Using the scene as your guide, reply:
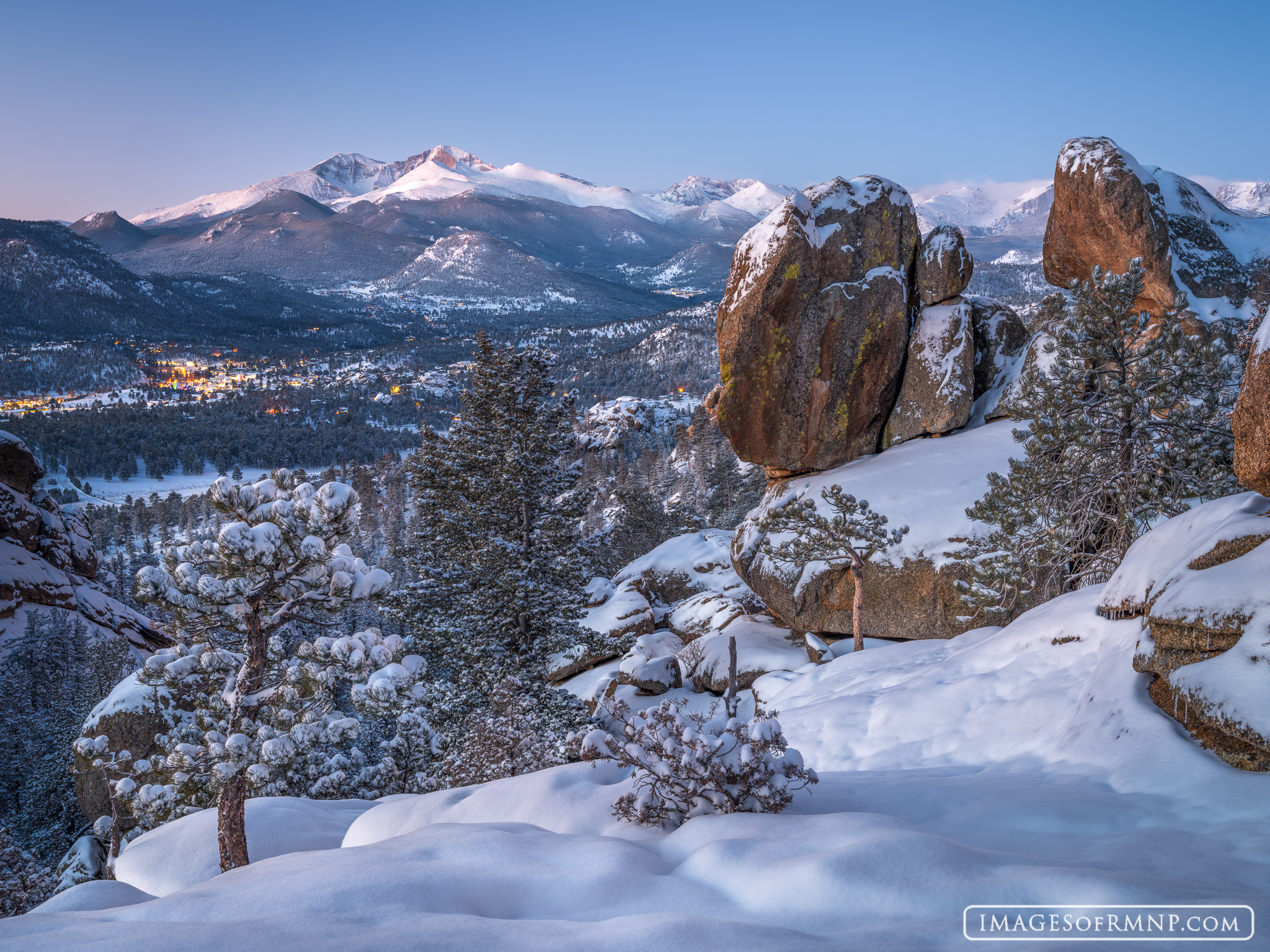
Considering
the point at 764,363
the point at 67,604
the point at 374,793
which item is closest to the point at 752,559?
the point at 764,363

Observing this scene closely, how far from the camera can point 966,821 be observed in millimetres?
5031

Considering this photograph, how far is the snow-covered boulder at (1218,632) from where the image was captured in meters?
4.91

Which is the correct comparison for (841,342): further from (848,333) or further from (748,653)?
(748,653)

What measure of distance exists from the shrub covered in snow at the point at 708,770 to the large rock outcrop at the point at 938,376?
1614 cm

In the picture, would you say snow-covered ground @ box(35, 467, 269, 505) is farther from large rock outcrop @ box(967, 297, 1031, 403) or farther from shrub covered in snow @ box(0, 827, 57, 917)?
large rock outcrop @ box(967, 297, 1031, 403)

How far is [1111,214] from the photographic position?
15.4 meters

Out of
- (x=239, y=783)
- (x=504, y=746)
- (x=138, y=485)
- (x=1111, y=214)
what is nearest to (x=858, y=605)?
(x=504, y=746)

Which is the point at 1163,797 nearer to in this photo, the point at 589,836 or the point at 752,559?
the point at 589,836

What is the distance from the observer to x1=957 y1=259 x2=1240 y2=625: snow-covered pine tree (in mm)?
9625

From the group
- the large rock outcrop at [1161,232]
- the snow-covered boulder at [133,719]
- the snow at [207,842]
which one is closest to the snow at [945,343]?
the large rock outcrop at [1161,232]

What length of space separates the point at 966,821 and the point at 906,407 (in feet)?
52.5

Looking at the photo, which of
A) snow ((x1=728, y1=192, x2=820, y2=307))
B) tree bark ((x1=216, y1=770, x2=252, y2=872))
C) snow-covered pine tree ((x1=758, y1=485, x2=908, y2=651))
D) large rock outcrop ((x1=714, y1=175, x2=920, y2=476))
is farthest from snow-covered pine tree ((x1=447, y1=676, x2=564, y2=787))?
snow ((x1=728, y1=192, x2=820, y2=307))

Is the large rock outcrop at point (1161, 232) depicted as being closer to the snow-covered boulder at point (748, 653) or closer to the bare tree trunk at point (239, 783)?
the snow-covered boulder at point (748, 653)

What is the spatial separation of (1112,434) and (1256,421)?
5410 mm
